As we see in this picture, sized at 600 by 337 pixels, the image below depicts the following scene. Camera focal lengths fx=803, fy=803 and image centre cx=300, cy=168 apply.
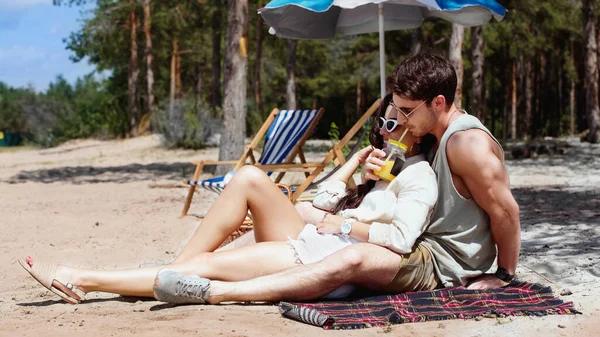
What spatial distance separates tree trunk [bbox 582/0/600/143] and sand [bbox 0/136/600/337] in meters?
1.94

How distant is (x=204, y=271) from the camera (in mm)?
3666

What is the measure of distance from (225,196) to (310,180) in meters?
2.96

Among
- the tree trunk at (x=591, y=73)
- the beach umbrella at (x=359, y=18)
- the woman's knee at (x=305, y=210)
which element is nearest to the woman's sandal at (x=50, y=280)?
the woman's knee at (x=305, y=210)

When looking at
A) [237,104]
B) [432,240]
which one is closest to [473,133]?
[432,240]

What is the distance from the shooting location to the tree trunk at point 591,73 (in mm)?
16922

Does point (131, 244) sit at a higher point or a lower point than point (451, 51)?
lower

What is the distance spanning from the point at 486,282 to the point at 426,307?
375mm

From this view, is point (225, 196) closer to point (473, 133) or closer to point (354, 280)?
point (354, 280)

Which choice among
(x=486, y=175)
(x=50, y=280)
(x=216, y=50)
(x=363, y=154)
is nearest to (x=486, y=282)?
(x=486, y=175)

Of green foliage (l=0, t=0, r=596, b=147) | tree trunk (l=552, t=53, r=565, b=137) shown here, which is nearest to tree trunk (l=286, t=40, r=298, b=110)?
green foliage (l=0, t=0, r=596, b=147)

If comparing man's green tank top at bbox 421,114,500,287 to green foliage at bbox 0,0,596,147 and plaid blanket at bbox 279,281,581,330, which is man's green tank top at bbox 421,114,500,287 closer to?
plaid blanket at bbox 279,281,581,330

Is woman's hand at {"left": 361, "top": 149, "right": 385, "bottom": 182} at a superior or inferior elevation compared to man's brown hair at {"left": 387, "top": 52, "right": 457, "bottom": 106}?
inferior

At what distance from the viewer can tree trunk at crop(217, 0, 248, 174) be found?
11484 millimetres

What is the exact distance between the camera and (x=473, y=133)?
3363 mm
